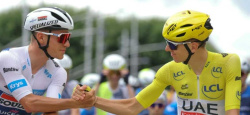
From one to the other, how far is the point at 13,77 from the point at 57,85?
0.64 meters

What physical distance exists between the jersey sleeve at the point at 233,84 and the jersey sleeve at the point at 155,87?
85cm

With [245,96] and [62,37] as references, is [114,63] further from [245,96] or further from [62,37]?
[62,37]

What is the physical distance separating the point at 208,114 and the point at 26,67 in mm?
2410

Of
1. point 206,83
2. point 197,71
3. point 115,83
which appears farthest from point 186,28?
point 115,83

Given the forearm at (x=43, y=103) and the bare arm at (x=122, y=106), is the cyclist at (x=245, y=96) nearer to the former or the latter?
the bare arm at (x=122, y=106)

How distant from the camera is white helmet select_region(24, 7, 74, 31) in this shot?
22.6 feet

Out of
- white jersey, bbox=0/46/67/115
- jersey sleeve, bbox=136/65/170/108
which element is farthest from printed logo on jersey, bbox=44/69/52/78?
jersey sleeve, bbox=136/65/170/108

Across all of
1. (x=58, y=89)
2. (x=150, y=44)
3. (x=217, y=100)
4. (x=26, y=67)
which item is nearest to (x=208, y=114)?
(x=217, y=100)

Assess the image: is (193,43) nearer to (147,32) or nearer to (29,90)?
(29,90)

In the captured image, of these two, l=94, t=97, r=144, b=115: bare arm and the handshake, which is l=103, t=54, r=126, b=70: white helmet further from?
the handshake

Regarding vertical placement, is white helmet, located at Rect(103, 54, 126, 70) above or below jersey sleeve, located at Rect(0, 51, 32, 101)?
below

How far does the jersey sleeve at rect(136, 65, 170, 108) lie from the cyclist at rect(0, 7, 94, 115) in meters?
0.76

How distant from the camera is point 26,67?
686cm

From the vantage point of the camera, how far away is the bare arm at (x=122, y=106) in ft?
23.4
